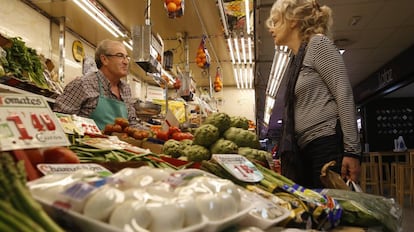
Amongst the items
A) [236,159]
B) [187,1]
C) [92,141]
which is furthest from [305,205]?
[187,1]

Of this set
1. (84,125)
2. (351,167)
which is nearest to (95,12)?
(84,125)

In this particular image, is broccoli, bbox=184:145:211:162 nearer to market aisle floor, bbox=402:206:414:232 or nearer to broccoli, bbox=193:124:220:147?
broccoli, bbox=193:124:220:147

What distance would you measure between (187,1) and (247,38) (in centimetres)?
142

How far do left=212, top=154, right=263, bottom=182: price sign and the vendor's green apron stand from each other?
75.3 inches

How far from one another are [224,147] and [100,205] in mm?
1089

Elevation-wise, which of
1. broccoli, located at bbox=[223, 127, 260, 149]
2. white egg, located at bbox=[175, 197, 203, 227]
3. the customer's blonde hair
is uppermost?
the customer's blonde hair

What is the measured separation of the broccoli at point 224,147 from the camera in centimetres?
166

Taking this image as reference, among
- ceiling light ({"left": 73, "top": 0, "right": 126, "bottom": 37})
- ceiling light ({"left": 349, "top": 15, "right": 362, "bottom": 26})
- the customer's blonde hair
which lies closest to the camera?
the customer's blonde hair

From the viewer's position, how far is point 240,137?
1.78m

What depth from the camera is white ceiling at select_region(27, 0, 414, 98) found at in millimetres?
5703

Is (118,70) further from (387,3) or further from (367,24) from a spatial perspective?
(367,24)

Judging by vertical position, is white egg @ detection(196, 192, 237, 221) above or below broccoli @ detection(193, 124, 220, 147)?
below

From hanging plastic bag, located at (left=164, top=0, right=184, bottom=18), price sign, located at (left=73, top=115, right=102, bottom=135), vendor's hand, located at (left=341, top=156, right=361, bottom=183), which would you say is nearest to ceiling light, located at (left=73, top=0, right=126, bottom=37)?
hanging plastic bag, located at (left=164, top=0, right=184, bottom=18)

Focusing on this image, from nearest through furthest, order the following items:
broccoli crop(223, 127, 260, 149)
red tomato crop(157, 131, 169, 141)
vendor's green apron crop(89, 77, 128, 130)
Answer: broccoli crop(223, 127, 260, 149) < red tomato crop(157, 131, 169, 141) < vendor's green apron crop(89, 77, 128, 130)
